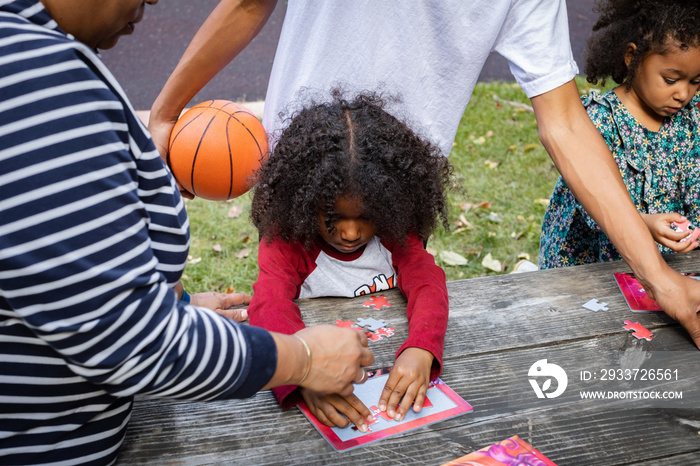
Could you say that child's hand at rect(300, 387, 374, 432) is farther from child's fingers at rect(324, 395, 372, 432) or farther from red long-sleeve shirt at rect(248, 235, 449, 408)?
red long-sleeve shirt at rect(248, 235, 449, 408)

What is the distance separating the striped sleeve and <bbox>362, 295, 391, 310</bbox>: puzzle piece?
94cm

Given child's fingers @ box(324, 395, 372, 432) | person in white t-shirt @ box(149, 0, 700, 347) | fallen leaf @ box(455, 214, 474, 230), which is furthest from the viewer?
fallen leaf @ box(455, 214, 474, 230)

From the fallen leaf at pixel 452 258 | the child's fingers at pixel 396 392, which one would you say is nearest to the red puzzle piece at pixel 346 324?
the child's fingers at pixel 396 392

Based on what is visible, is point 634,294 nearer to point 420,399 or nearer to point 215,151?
point 420,399

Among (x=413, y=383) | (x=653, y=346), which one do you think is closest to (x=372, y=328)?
(x=413, y=383)

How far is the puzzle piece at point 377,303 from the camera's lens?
2.17 m

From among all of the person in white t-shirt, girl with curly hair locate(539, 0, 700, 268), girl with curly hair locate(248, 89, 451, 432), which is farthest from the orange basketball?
girl with curly hair locate(539, 0, 700, 268)

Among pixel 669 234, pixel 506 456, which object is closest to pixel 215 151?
pixel 506 456

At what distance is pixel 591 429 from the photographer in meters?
1.55

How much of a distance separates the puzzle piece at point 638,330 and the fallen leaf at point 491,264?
2391 mm

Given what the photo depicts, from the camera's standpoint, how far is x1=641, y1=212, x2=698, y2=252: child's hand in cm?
254

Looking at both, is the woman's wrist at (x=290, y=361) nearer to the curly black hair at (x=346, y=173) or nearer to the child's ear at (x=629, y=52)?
the curly black hair at (x=346, y=173)

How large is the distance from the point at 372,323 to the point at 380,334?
0.21 ft

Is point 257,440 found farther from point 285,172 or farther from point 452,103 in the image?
point 452,103
